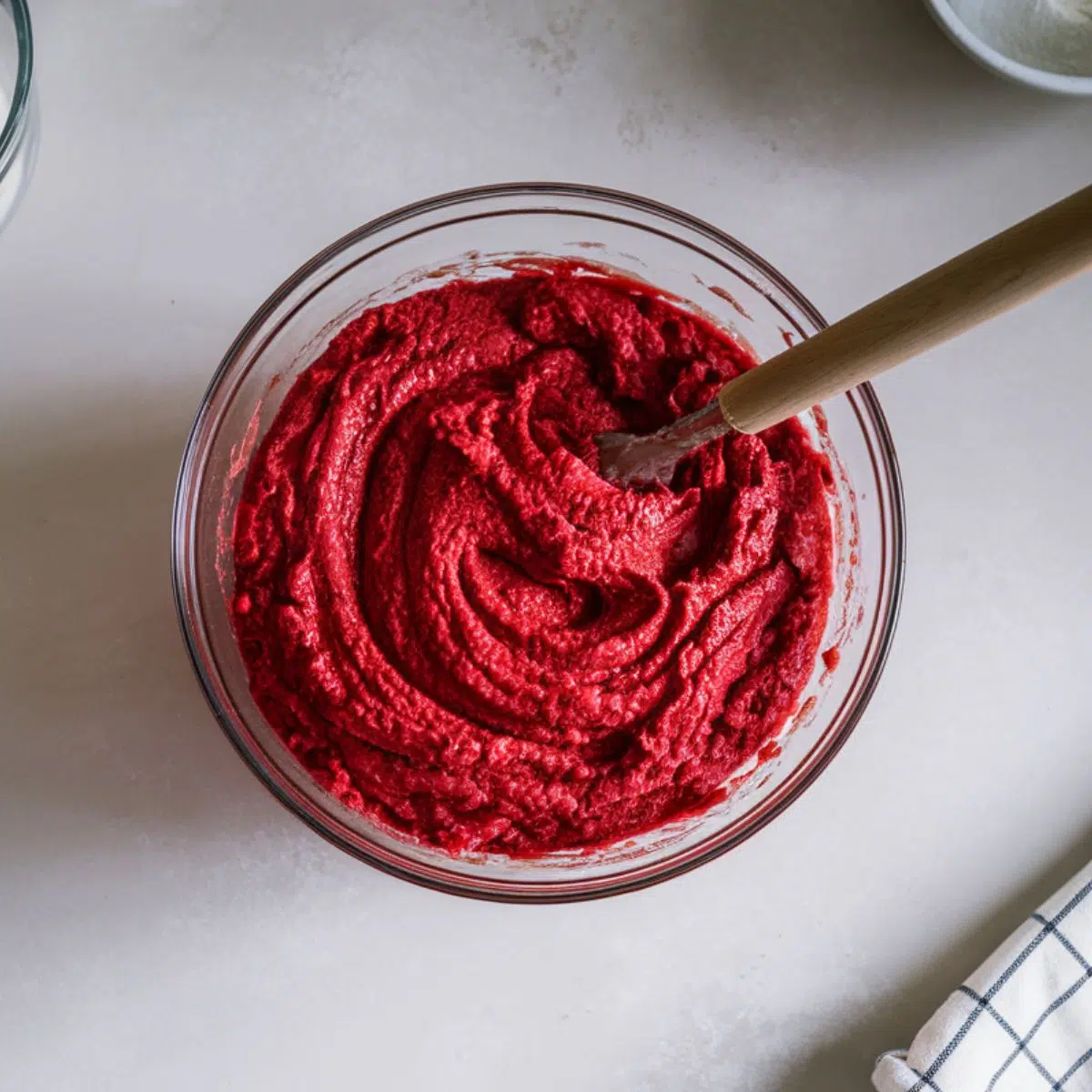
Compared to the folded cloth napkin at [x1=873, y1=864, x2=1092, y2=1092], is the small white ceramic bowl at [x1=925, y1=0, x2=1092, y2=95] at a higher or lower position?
higher

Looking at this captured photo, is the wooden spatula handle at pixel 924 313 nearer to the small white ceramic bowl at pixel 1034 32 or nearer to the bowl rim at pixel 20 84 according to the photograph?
the small white ceramic bowl at pixel 1034 32

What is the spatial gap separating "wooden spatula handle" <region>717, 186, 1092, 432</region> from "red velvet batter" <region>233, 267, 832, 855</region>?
0.33 metres

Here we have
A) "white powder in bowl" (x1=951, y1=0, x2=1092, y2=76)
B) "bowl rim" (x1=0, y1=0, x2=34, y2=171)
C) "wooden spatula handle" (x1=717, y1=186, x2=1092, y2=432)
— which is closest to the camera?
"wooden spatula handle" (x1=717, y1=186, x2=1092, y2=432)

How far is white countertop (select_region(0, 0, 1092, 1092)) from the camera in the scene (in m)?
2.13

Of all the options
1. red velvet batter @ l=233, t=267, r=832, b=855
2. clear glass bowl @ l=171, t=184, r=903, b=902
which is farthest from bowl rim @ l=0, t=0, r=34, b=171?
red velvet batter @ l=233, t=267, r=832, b=855

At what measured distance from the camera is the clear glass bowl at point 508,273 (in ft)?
6.26

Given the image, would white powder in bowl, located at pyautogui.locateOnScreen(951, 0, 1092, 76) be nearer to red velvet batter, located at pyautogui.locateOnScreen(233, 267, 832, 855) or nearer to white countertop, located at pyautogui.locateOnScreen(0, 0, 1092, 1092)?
white countertop, located at pyautogui.locateOnScreen(0, 0, 1092, 1092)

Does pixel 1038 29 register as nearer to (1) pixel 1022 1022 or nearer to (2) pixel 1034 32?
(2) pixel 1034 32

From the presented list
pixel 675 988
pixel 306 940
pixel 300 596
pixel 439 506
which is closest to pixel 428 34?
pixel 439 506

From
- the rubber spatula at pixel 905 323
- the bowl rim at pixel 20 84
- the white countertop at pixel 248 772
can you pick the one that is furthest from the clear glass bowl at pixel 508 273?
the bowl rim at pixel 20 84

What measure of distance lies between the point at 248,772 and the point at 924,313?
1.43 meters

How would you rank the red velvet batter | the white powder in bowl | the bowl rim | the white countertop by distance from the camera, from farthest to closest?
the white powder in bowl < the white countertop < the bowl rim < the red velvet batter

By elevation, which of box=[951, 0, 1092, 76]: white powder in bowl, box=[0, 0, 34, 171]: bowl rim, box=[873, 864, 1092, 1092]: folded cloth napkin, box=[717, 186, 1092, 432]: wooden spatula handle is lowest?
box=[873, 864, 1092, 1092]: folded cloth napkin

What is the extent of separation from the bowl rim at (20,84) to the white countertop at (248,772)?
139 millimetres
